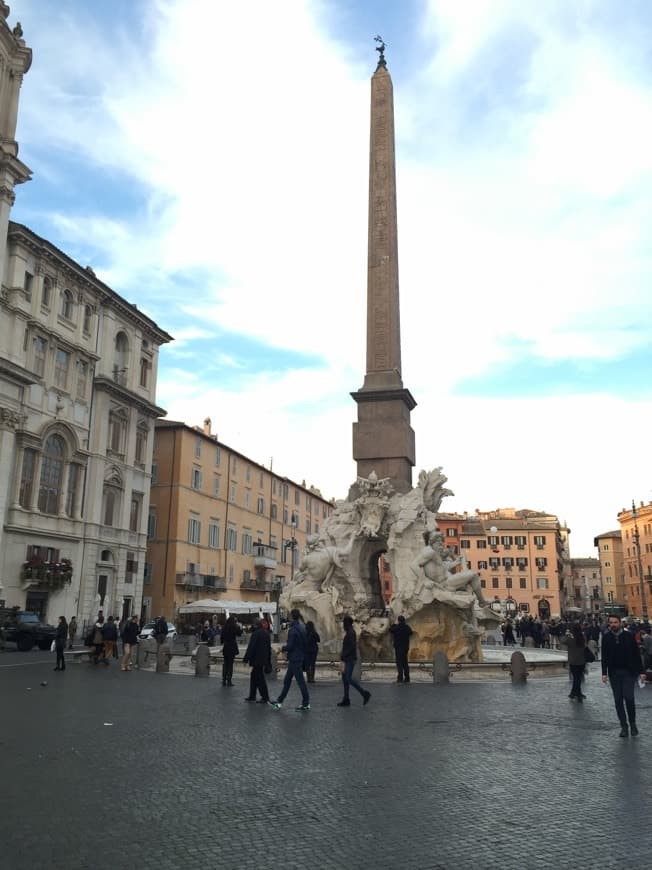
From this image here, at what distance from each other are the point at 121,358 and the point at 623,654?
3322cm

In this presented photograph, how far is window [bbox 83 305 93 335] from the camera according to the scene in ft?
115

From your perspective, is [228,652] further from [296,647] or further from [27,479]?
[27,479]

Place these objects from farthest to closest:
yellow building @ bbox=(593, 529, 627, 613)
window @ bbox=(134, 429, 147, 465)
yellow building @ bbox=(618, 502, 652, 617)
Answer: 1. yellow building @ bbox=(593, 529, 627, 613)
2. yellow building @ bbox=(618, 502, 652, 617)
3. window @ bbox=(134, 429, 147, 465)

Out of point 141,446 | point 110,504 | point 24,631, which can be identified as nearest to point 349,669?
point 24,631

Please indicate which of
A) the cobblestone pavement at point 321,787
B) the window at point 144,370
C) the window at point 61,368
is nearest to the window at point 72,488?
the window at point 61,368

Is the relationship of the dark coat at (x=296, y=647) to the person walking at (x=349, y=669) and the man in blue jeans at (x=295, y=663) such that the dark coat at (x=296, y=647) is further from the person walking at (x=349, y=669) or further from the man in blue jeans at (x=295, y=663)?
the person walking at (x=349, y=669)

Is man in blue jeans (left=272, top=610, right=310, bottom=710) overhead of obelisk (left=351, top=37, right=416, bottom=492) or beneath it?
beneath

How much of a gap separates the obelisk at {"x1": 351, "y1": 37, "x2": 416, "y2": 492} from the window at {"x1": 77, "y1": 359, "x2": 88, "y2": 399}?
754 inches

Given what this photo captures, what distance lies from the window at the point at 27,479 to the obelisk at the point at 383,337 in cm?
1778

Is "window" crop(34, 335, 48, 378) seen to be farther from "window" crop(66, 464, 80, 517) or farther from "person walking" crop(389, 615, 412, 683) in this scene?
"person walking" crop(389, 615, 412, 683)

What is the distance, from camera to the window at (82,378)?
1340 inches

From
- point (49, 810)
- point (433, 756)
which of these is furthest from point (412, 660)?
point (49, 810)

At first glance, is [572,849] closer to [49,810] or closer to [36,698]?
[49,810]

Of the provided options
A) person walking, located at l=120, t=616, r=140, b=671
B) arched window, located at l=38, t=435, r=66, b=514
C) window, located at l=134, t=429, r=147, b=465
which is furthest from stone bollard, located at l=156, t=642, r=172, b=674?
window, located at l=134, t=429, r=147, b=465
